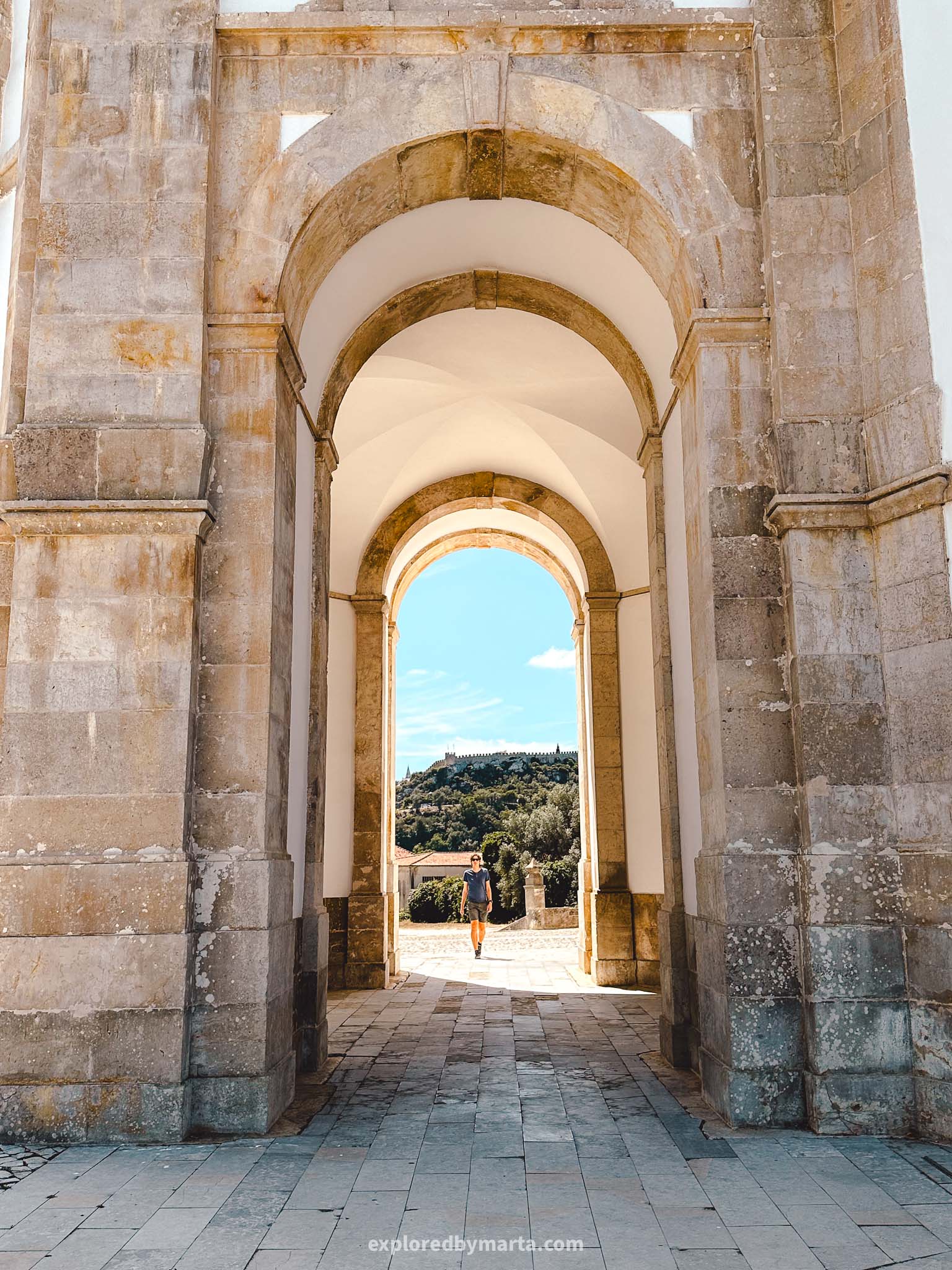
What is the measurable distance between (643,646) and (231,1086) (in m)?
7.57

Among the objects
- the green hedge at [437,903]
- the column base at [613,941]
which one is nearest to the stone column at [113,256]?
the column base at [613,941]

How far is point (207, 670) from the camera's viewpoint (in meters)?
5.33

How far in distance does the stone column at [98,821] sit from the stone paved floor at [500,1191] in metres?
0.39

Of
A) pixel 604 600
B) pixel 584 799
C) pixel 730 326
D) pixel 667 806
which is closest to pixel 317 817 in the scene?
pixel 667 806

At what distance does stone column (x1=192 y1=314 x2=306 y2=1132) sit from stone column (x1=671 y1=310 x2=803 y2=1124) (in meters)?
2.26

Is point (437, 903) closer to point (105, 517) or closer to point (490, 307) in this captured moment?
point (490, 307)

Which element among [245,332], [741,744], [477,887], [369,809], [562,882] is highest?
[245,332]

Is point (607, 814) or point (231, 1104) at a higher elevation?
point (607, 814)

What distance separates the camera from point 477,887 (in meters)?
13.3

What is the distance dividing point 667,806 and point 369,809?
5095 millimetres

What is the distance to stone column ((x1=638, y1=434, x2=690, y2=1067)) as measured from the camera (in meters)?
6.46

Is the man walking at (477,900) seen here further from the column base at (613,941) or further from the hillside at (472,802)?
the hillside at (472,802)

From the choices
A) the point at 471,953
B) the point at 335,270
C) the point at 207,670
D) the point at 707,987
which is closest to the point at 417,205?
the point at 335,270

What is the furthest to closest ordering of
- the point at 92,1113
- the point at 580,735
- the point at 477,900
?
1. the point at 477,900
2. the point at 580,735
3. the point at 92,1113
